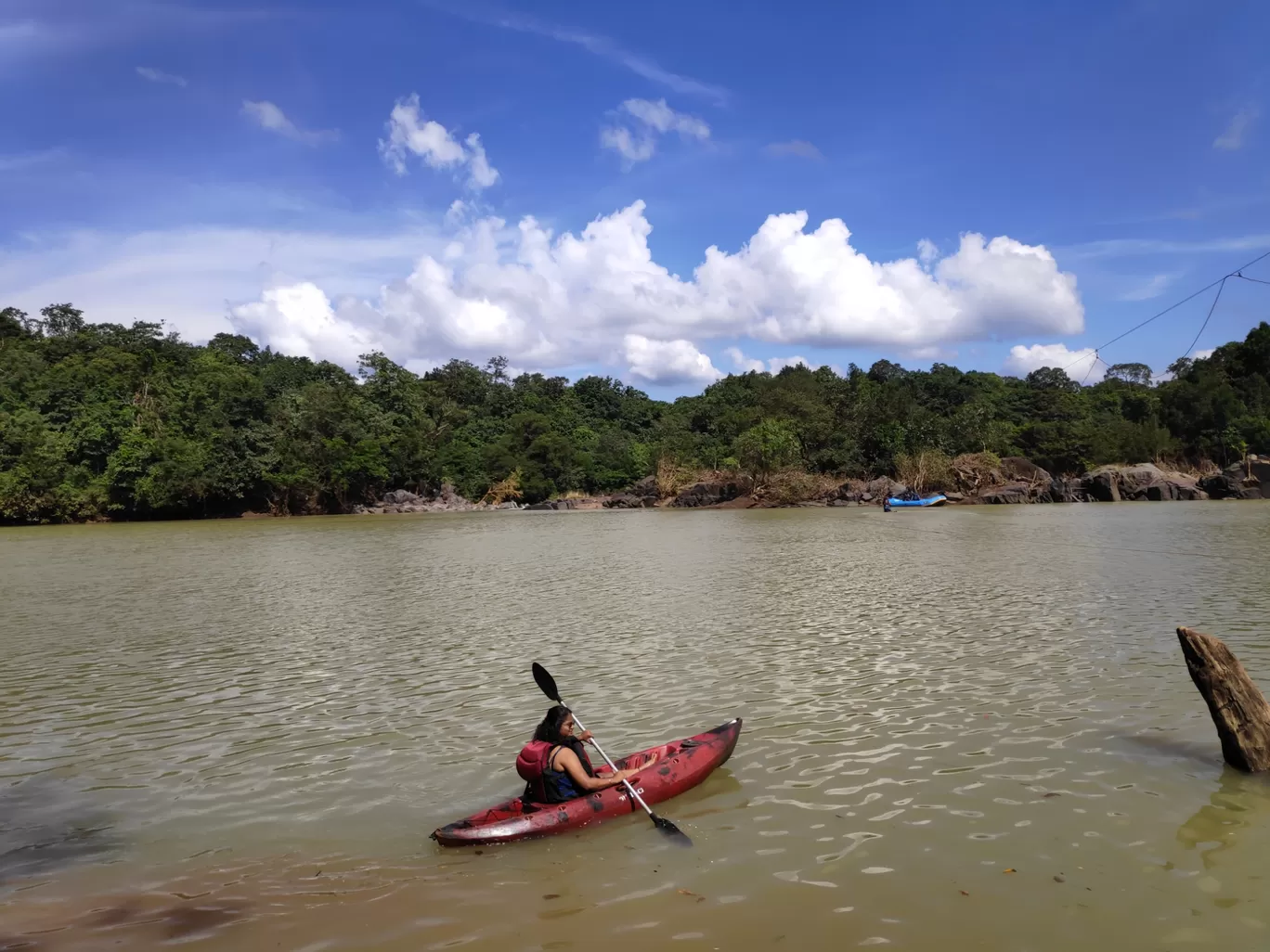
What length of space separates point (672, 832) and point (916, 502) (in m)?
49.5

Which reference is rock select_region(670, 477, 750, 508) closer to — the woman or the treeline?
the treeline

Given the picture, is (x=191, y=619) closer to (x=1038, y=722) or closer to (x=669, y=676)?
(x=669, y=676)

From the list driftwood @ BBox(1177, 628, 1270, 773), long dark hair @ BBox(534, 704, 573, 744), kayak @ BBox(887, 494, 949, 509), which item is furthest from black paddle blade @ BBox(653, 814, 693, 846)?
kayak @ BBox(887, 494, 949, 509)

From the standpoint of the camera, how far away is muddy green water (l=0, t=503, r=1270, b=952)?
5016mm

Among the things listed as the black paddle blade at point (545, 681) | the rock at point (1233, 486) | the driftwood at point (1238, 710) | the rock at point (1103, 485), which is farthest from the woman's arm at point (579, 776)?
the rock at point (1233, 486)

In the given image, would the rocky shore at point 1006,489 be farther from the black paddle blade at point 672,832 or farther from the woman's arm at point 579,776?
the black paddle blade at point 672,832

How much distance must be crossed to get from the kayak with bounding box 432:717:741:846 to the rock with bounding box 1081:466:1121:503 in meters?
55.0

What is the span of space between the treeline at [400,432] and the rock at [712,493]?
1643 mm

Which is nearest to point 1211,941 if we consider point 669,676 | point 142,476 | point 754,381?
point 669,676

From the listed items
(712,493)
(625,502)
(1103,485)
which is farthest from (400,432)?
(1103,485)

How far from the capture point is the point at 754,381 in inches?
3600

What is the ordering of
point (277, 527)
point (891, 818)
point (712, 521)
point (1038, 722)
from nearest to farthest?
point (891, 818) → point (1038, 722) → point (712, 521) → point (277, 527)

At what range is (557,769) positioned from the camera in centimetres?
647

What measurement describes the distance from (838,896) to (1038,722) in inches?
162
